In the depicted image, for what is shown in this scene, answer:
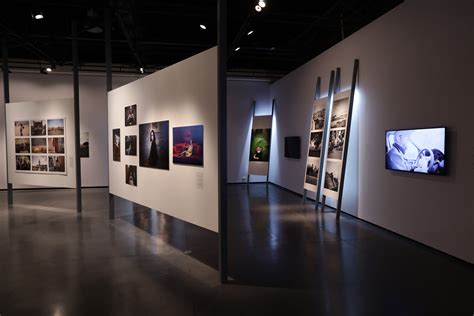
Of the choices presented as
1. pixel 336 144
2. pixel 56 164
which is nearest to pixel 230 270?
pixel 336 144

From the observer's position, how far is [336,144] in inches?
338

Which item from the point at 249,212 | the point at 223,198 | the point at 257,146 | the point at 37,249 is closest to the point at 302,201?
the point at 249,212

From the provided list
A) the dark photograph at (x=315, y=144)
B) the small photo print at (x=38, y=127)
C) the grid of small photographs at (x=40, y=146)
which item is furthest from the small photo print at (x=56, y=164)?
the dark photograph at (x=315, y=144)

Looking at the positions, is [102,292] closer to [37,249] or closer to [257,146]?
[37,249]

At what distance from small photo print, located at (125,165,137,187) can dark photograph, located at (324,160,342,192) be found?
15.4 ft

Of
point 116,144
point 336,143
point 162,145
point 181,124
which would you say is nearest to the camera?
point 181,124

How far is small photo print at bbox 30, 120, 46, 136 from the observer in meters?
10.4

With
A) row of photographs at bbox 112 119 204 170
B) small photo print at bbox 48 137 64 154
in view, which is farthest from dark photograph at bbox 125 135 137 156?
small photo print at bbox 48 137 64 154

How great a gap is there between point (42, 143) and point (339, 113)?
28.3 ft

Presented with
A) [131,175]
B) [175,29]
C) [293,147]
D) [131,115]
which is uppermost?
[175,29]

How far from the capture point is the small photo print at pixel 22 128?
34.8 feet

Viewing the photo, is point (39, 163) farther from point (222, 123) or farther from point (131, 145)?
point (222, 123)

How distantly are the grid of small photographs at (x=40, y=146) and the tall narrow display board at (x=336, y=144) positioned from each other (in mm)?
7423

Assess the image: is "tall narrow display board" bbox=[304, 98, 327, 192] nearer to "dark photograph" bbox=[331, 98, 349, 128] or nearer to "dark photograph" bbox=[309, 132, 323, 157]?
"dark photograph" bbox=[309, 132, 323, 157]
